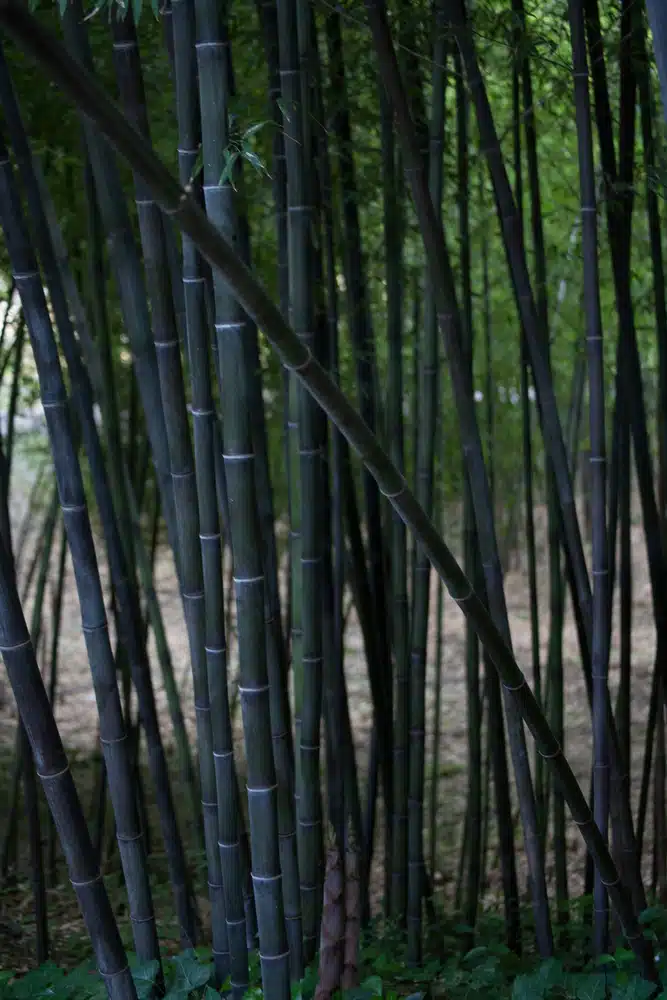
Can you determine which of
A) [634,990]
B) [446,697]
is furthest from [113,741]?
[446,697]

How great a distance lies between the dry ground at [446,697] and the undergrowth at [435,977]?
1.14 m

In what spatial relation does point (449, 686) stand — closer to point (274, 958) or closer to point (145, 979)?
point (145, 979)

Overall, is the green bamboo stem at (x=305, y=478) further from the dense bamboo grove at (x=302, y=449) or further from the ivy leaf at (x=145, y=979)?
the ivy leaf at (x=145, y=979)

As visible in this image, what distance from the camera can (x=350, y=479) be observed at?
7.80 ft

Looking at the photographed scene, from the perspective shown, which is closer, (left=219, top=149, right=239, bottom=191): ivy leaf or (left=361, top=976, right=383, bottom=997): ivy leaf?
(left=219, top=149, right=239, bottom=191): ivy leaf

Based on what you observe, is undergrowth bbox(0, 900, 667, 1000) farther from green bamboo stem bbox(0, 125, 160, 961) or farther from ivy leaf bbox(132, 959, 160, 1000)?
green bamboo stem bbox(0, 125, 160, 961)

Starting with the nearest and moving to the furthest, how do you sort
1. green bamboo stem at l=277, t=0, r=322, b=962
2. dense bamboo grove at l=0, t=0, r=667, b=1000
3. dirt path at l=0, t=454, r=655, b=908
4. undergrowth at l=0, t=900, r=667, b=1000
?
dense bamboo grove at l=0, t=0, r=667, b=1000, green bamboo stem at l=277, t=0, r=322, b=962, undergrowth at l=0, t=900, r=667, b=1000, dirt path at l=0, t=454, r=655, b=908

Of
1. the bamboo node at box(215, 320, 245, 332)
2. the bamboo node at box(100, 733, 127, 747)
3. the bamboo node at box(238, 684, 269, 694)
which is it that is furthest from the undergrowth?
the bamboo node at box(215, 320, 245, 332)

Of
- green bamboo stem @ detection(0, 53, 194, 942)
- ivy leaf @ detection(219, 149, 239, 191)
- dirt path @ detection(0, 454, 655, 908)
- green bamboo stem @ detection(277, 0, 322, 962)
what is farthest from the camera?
dirt path @ detection(0, 454, 655, 908)

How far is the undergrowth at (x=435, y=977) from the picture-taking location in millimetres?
1736

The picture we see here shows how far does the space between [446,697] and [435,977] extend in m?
4.37

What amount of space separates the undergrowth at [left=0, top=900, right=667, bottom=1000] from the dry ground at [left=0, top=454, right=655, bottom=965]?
3.74 ft

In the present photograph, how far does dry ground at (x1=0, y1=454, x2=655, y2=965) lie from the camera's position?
4.45 m

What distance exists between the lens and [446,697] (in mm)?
6406
